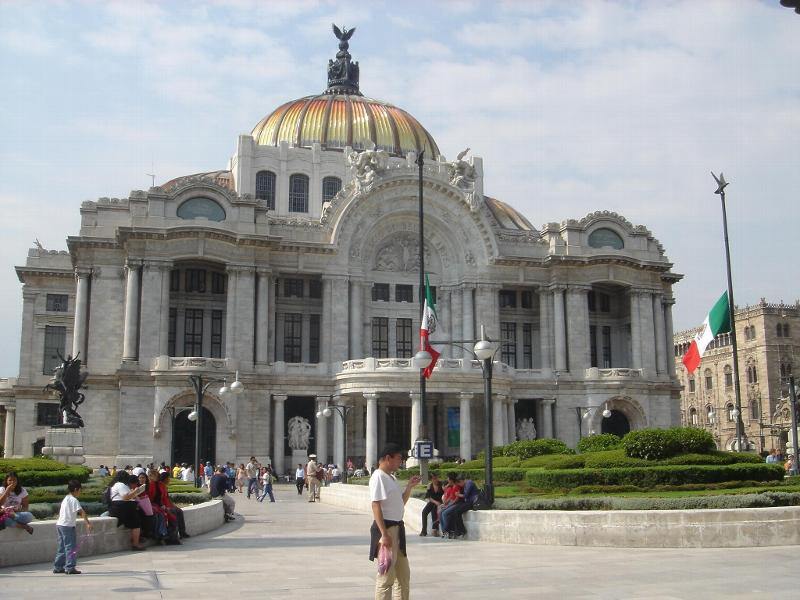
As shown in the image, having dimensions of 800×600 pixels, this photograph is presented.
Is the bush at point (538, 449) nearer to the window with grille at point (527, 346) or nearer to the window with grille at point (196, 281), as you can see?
the window with grille at point (527, 346)

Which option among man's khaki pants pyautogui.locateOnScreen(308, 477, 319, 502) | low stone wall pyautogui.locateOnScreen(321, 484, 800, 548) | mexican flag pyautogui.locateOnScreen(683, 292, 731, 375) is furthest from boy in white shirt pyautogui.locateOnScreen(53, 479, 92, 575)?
mexican flag pyautogui.locateOnScreen(683, 292, 731, 375)

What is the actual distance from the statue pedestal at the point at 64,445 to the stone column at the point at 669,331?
44.9 metres

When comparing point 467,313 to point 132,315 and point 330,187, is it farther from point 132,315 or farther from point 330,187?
point 132,315

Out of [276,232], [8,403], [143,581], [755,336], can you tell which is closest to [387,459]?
[143,581]

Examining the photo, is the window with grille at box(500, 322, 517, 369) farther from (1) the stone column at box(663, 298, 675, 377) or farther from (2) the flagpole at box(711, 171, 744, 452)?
(2) the flagpole at box(711, 171, 744, 452)

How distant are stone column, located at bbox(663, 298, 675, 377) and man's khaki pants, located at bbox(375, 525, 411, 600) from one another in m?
62.2

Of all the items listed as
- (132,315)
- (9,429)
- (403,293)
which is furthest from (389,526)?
(9,429)

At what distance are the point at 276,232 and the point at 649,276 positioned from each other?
27685mm

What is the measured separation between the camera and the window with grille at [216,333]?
62.4 metres

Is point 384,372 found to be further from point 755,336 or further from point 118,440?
point 755,336

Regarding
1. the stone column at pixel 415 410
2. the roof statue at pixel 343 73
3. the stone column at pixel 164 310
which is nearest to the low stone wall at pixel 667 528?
the stone column at pixel 415 410

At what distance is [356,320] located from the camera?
6253cm

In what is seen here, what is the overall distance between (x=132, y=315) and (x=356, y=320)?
1443cm

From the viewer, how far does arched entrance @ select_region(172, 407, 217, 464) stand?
188 ft
